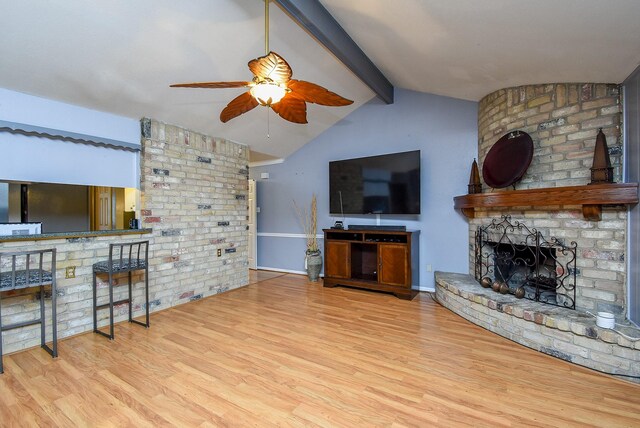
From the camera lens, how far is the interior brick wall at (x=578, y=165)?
2.36m

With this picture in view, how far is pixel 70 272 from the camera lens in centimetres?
274

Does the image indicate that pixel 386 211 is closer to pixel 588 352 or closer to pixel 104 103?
pixel 588 352

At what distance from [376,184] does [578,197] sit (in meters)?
2.36

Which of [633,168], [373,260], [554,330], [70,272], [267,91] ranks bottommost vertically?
[554,330]

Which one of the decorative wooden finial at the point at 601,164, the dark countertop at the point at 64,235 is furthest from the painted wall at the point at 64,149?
the decorative wooden finial at the point at 601,164

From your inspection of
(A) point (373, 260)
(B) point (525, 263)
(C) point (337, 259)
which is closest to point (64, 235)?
(C) point (337, 259)

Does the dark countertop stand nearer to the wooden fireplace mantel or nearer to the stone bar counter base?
the stone bar counter base

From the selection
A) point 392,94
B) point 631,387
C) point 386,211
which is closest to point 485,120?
point 392,94

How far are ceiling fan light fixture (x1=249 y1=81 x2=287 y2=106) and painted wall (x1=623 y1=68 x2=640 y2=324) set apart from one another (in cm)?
263

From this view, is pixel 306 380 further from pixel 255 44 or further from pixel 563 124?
pixel 563 124

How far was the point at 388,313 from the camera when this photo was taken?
330cm

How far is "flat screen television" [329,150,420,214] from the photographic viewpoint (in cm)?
405

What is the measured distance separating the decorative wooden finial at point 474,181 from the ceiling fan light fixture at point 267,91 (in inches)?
106

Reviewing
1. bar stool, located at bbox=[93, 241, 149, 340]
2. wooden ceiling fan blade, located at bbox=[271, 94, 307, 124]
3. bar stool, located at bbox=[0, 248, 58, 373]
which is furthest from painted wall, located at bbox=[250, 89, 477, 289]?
bar stool, located at bbox=[0, 248, 58, 373]
